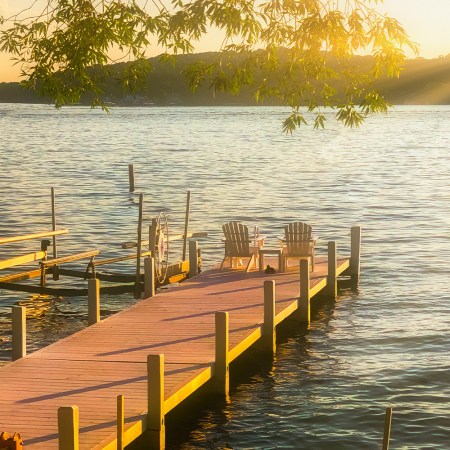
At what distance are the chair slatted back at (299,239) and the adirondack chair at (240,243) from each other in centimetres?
71

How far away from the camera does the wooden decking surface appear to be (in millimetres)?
13891

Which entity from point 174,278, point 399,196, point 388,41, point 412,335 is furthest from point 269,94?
point 399,196

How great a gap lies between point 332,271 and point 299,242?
3.69ft

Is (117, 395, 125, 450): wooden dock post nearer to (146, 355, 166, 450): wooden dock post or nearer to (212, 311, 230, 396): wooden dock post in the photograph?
(146, 355, 166, 450): wooden dock post

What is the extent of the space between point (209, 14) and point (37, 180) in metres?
64.6

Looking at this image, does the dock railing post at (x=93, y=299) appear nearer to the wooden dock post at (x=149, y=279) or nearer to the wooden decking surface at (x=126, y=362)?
the wooden decking surface at (x=126, y=362)

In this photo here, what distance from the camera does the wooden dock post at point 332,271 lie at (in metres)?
26.1

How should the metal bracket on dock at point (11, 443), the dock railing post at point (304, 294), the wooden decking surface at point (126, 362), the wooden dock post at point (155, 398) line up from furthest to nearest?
the dock railing post at point (304, 294) < the wooden dock post at point (155, 398) < the wooden decking surface at point (126, 362) < the metal bracket on dock at point (11, 443)

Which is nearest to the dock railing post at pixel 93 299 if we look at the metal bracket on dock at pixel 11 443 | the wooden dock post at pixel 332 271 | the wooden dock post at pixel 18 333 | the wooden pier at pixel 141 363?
the wooden pier at pixel 141 363

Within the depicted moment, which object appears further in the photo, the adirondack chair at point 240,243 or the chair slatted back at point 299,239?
the chair slatted back at point 299,239

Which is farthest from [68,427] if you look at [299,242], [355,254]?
[355,254]

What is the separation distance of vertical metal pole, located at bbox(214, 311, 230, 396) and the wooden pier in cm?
2

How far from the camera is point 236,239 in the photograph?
2612 cm

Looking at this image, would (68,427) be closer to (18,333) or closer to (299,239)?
(18,333)
